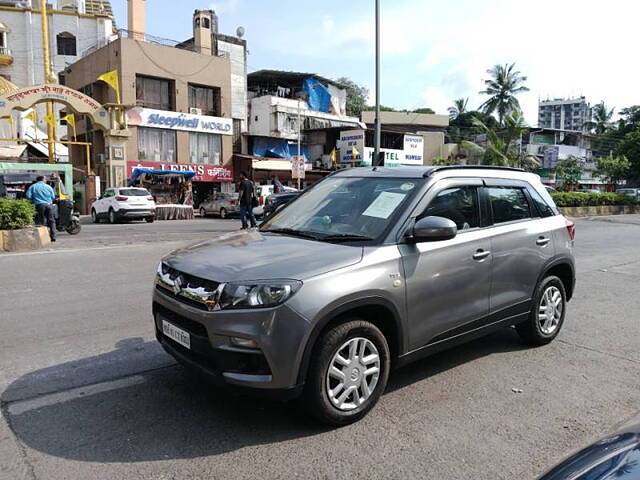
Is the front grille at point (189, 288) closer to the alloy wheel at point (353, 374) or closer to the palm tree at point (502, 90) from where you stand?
the alloy wheel at point (353, 374)

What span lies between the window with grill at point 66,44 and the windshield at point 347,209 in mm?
48338

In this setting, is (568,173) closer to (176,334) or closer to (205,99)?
(205,99)

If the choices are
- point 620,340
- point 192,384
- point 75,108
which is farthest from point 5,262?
point 75,108

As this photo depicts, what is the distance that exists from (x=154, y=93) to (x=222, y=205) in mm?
11204

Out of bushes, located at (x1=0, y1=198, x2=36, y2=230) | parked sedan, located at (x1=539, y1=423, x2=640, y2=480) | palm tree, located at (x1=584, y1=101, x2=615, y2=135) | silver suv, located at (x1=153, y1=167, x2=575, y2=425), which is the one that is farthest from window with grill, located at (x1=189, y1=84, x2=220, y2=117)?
palm tree, located at (x1=584, y1=101, x2=615, y2=135)

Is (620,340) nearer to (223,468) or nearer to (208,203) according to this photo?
(223,468)

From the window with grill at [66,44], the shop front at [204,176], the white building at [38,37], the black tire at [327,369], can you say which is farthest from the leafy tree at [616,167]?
the window with grill at [66,44]

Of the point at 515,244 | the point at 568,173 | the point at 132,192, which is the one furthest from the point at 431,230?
the point at 568,173

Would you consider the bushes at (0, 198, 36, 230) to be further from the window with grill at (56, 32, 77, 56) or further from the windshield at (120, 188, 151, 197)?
the window with grill at (56, 32, 77, 56)

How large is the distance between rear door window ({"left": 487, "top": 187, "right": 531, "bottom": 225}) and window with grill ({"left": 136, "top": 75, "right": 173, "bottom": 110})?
30.7 meters

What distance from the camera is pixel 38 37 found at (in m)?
43.8

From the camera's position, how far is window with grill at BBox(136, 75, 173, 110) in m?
32.0

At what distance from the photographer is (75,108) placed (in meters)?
25.1

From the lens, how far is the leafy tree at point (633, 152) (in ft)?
132
